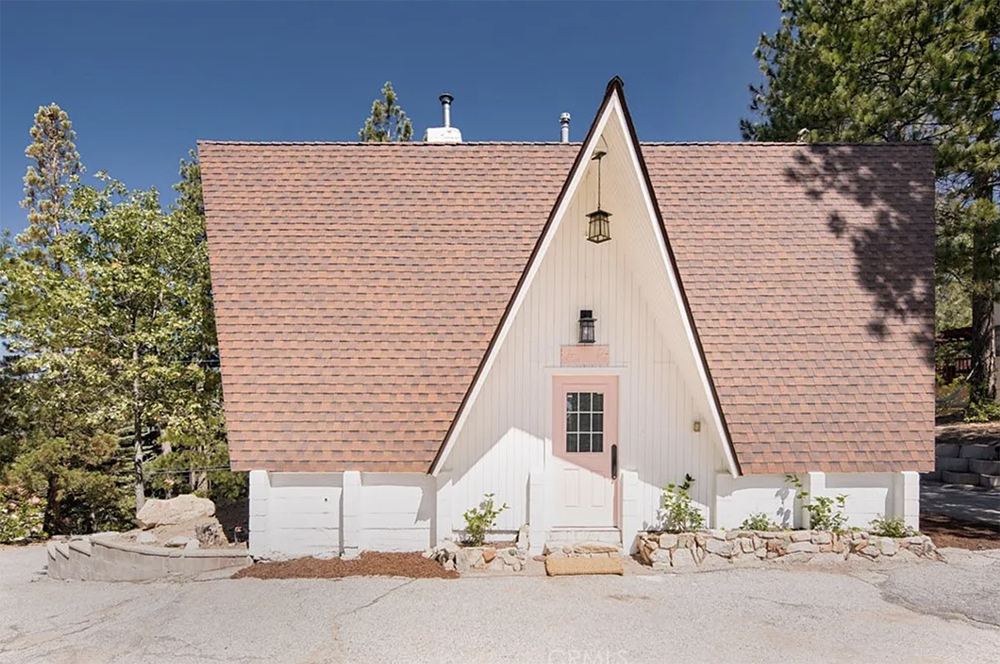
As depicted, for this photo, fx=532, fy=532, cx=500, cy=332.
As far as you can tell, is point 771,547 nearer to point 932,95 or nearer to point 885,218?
point 885,218

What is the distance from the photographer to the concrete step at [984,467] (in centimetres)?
1077

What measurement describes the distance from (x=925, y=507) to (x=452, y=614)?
887 cm

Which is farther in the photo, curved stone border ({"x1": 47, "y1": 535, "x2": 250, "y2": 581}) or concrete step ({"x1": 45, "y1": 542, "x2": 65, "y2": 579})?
concrete step ({"x1": 45, "y1": 542, "x2": 65, "y2": 579})

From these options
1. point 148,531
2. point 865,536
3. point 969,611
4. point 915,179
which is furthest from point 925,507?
point 148,531

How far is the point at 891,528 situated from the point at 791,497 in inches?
49.1

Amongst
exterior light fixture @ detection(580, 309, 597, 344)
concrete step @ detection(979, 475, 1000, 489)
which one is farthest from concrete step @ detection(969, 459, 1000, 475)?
exterior light fixture @ detection(580, 309, 597, 344)

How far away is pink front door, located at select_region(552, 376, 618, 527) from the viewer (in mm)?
7195

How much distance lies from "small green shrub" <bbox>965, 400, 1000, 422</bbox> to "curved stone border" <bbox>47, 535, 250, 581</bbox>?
17621mm

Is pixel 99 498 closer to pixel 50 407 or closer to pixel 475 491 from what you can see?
pixel 50 407

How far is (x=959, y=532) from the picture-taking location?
7.72 meters

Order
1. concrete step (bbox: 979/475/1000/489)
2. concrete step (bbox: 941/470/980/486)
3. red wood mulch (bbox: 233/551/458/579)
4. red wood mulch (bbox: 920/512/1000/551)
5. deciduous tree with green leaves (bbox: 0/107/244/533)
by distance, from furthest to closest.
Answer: concrete step (bbox: 941/470/980/486) → concrete step (bbox: 979/475/1000/489) → deciduous tree with green leaves (bbox: 0/107/244/533) → red wood mulch (bbox: 920/512/1000/551) → red wood mulch (bbox: 233/551/458/579)

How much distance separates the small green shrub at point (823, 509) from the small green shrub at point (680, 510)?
1.26m

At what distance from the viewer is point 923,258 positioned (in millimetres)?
8133

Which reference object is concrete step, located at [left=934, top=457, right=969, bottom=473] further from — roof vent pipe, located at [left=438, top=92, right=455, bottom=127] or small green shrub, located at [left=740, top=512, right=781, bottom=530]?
roof vent pipe, located at [left=438, top=92, right=455, bottom=127]
